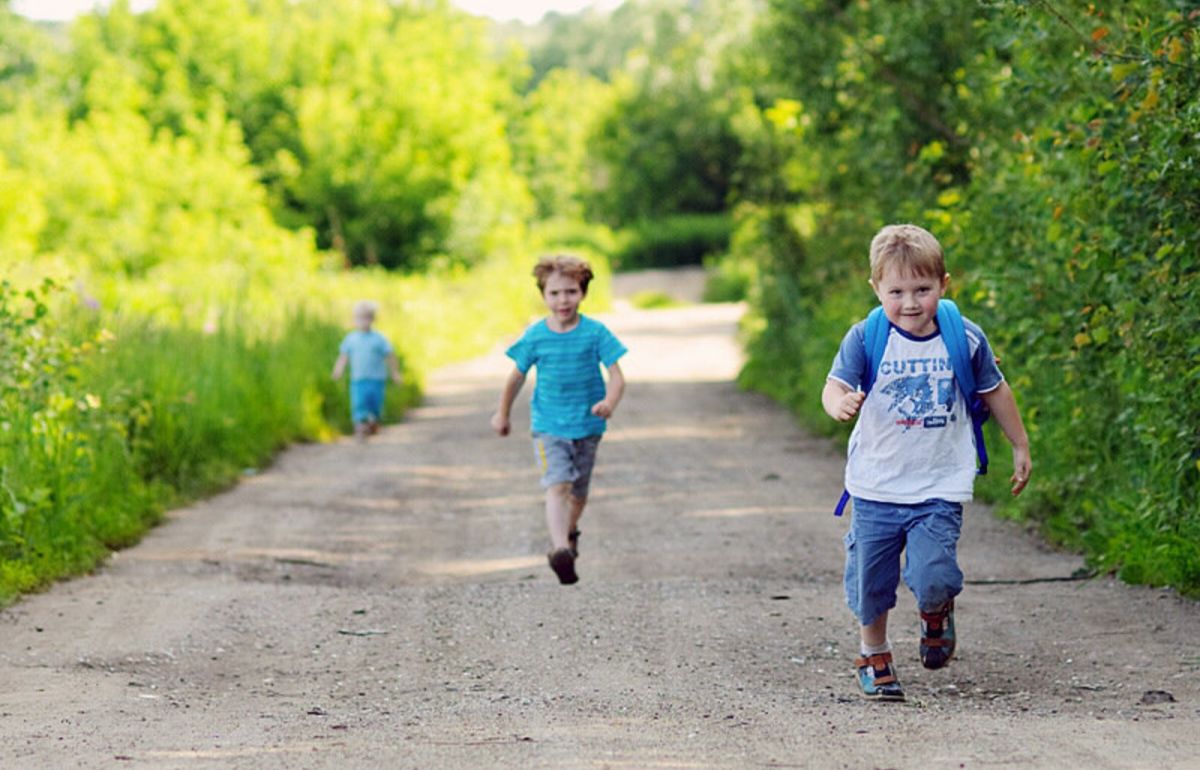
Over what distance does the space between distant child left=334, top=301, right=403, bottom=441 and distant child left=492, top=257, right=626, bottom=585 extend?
29.2 feet

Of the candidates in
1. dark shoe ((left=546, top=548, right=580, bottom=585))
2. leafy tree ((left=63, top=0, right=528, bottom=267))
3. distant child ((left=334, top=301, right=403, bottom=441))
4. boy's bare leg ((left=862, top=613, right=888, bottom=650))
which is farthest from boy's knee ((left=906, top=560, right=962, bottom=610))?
leafy tree ((left=63, top=0, right=528, bottom=267))

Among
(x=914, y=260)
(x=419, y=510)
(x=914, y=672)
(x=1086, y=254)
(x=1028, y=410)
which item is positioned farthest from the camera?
→ (x=419, y=510)

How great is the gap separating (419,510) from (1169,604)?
6.17 metres

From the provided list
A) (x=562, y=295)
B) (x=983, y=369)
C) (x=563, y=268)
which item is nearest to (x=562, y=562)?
(x=562, y=295)

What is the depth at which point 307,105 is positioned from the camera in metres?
41.0

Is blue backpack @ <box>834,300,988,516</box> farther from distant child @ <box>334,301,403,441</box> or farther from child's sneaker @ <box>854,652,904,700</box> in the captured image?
distant child @ <box>334,301,403,441</box>

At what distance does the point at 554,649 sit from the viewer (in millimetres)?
7309

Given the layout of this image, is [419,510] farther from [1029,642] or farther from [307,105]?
[307,105]

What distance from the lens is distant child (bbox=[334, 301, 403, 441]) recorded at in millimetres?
18016

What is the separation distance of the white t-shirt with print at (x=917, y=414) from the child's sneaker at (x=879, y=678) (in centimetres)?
62

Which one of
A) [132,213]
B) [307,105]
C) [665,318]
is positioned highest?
[307,105]

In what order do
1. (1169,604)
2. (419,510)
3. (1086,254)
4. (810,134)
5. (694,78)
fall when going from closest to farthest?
1. (1169,604)
2. (1086,254)
3. (419,510)
4. (810,134)
5. (694,78)

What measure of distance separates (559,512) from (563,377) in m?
0.74

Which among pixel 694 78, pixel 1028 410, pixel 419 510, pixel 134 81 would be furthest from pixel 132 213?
pixel 694 78
